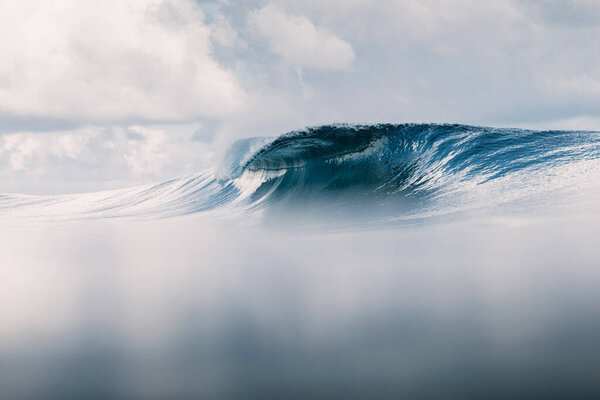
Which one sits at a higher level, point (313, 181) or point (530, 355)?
point (313, 181)

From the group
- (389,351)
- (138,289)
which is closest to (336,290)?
(389,351)

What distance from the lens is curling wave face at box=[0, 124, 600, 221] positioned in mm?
9008

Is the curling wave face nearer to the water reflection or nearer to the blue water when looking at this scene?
the blue water

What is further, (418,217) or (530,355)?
(418,217)

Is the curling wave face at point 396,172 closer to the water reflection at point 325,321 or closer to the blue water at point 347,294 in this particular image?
the blue water at point 347,294

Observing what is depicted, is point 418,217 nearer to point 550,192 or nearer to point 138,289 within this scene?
point 550,192

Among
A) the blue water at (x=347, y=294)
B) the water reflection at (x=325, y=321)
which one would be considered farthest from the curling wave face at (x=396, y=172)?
the water reflection at (x=325, y=321)

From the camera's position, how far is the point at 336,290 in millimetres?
4852

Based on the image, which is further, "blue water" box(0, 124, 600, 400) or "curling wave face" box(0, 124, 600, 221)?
"curling wave face" box(0, 124, 600, 221)

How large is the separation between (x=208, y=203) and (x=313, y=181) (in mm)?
3485

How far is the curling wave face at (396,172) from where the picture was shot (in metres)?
9.01

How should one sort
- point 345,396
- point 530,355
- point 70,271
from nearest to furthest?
point 345,396 → point 530,355 → point 70,271

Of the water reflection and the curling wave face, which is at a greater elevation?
the curling wave face

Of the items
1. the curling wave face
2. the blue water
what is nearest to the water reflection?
the blue water
